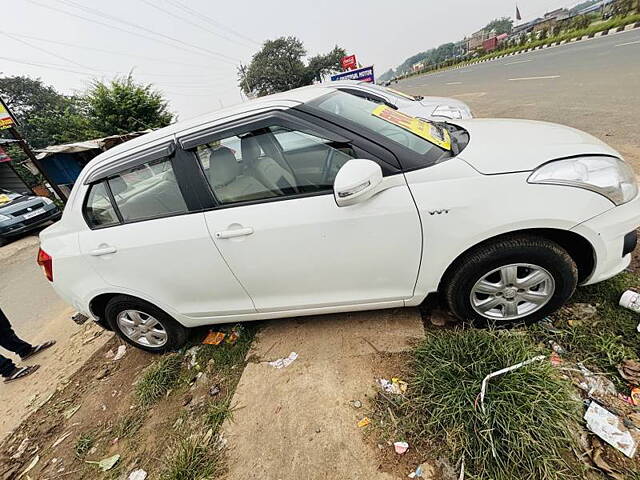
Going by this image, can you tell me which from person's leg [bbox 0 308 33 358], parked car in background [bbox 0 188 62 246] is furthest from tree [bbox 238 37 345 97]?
person's leg [bbox 0 308 33 358]

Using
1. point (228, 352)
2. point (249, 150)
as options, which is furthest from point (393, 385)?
point (249, 150)

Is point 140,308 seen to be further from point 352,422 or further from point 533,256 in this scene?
point 533,256

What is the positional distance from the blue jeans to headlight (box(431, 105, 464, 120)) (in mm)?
5918

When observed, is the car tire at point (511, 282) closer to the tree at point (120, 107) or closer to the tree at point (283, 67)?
the tree at point (120, 107)

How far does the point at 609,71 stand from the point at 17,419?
39.5ft

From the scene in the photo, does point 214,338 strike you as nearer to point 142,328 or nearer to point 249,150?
point 142,328

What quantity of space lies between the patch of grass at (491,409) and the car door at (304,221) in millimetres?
463

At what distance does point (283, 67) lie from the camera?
55719 millimetres

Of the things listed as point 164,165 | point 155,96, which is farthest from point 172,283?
point 155,96

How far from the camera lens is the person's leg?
302cm

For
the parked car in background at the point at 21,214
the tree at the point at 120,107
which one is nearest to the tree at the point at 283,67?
the tree at the point at 120,107

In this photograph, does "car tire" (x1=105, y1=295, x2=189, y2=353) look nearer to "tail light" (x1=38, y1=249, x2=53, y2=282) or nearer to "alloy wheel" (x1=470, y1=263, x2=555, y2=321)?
"tail light" (x1=38, y1=249, x2=53, y2=282)

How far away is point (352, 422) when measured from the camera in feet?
5.71

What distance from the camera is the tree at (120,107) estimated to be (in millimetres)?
13883
